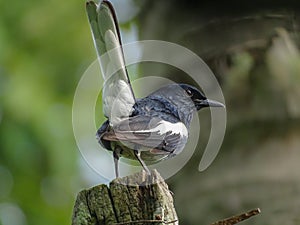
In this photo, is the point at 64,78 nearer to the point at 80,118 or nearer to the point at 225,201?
the point at 80,118

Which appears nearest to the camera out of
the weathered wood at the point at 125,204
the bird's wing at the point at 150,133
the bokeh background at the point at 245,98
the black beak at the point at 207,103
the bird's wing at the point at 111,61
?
the weathered wood at the point at 125,204

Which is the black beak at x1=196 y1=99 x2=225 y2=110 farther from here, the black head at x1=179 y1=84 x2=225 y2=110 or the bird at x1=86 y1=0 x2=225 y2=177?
the bird at x1=86 y1=0 x2=225 y2=177

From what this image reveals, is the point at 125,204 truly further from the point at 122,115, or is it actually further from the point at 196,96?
the point at 196,96

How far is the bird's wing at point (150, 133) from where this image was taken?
2.34 m

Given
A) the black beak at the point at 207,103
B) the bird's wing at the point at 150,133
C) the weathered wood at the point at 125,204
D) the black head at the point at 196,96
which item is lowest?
the weathered wood at the point at 125,204

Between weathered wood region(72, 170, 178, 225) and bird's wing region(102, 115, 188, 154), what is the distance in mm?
406

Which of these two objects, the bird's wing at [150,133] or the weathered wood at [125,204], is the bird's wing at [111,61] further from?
the weathered wood at [125,204]

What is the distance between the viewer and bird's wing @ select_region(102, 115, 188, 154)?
92.0 inches

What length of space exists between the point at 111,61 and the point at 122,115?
211mm

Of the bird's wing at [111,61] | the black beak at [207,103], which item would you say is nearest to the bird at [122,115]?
the bird's wing at [111,61]

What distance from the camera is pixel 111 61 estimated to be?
2.54 meters

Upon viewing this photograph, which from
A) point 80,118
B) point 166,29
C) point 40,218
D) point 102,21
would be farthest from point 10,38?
point 102,21

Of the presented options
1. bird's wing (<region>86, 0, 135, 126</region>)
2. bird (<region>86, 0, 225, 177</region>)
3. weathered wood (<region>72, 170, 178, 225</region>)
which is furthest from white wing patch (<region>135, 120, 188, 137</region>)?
weathered wood (<region>72, 170, 178, 225</region>)

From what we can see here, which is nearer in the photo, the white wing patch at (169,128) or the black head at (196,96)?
the white wing patch at (169,128)
